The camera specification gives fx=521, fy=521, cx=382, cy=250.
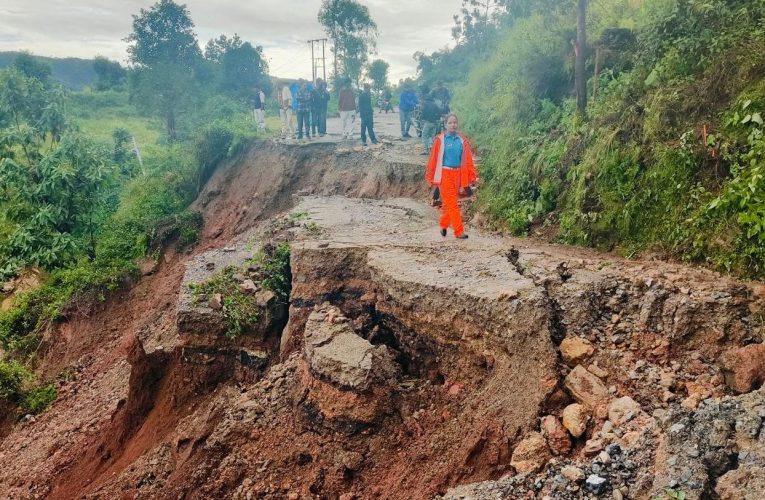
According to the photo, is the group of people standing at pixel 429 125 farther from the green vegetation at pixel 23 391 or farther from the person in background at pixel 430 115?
the green vegetation at pixel 23 391

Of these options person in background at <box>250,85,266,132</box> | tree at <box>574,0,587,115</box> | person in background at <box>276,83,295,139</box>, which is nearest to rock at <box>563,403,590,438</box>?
tree at <box>574,0,587,115</box>

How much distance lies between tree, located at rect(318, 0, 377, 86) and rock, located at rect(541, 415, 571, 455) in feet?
83.6

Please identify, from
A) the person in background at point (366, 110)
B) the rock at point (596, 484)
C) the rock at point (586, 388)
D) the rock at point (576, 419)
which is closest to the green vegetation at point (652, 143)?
the rock at point (586, 388)

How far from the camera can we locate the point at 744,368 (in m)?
3.66

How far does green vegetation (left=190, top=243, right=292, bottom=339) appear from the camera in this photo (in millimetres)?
7223

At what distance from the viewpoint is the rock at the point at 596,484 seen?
3.23 m

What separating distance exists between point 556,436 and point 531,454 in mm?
241

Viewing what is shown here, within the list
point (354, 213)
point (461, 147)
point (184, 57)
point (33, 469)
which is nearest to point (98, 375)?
point (33, 469)

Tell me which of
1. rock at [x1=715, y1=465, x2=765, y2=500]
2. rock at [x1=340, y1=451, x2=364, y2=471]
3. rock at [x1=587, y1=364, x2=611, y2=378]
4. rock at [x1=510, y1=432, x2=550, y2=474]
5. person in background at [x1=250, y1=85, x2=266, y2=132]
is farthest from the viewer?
person in background at [x1=250, y1=85, x2=266, y2=132]

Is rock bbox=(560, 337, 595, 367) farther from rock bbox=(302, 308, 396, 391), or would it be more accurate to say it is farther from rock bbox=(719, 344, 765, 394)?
rock bbox=(302, 308, 396, 391)

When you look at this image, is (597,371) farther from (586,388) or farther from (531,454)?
(531,454)

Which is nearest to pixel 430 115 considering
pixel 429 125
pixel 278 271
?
pixel 429 125

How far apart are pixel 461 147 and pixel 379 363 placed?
3.31 metres

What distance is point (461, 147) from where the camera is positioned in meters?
7.06
